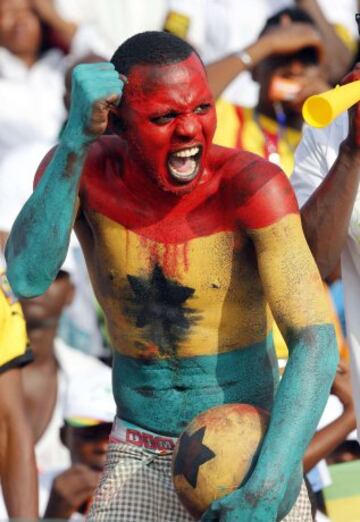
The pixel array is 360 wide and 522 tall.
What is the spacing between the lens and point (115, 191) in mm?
5090

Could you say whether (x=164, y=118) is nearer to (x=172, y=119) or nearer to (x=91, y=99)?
(x=172, y=119)

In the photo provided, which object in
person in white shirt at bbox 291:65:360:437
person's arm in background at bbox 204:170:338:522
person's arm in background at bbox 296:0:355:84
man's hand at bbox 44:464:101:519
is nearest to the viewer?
person's arm in background at bbox 204:170:338:522

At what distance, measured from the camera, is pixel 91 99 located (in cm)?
462

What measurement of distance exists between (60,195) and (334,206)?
38.2 inches

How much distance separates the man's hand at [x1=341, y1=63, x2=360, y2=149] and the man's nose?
1.68 ft

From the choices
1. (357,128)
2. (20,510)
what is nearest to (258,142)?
(20,510)

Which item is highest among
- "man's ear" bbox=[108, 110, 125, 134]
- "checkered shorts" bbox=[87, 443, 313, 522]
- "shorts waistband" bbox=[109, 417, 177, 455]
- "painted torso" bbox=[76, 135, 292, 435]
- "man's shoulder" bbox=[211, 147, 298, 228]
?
"man's ear" bbox=[108, 110, 125, 134]

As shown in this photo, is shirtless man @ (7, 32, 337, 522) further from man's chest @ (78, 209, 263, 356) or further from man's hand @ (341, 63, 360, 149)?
man's hand @ (341, 63, 360, 149)

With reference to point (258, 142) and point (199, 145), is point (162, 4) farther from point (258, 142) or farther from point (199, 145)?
point (199, 145)

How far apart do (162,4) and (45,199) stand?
7.06 meters

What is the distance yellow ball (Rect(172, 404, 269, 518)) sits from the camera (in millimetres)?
4645

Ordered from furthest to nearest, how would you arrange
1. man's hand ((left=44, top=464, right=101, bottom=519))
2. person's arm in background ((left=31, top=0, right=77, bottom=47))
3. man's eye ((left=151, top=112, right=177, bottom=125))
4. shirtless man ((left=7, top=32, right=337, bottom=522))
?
person's arm in background ((left=31, top=0, right=77, bottom=47)) → man's hand ((left=44, top=464, right=101, bottom=519)) → man's eye ((left=151, top=112, right=177, bottom=125)) → shirtless man ((left=7, top=32, right=337, bottom=522))

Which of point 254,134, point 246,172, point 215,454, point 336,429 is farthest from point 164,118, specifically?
point 254,134

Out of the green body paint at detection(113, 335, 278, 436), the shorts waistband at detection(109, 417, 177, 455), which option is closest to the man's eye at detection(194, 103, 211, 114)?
the green body paint at detection(113, 335, 278, 436)
